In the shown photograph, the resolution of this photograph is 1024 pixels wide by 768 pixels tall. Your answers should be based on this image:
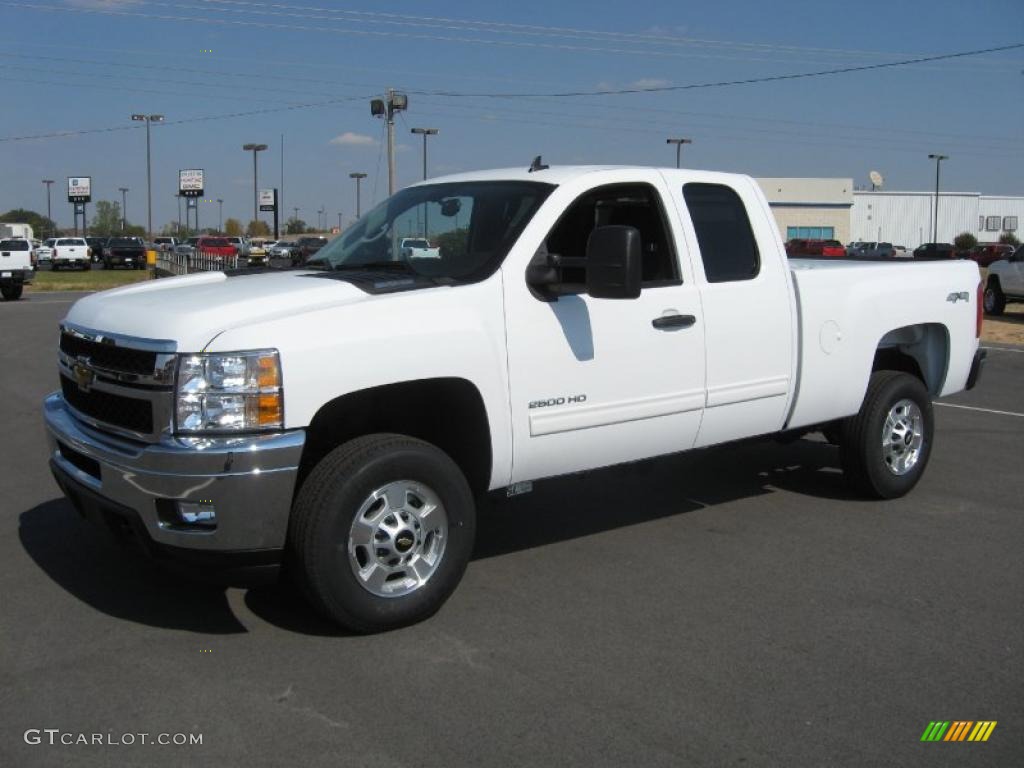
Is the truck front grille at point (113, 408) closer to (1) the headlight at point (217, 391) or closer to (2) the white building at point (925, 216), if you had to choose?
(1) the headlight at point (217, 391)

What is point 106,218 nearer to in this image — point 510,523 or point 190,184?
point 190,184

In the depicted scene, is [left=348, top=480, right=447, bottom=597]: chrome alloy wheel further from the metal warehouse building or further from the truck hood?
the metal warehouse building

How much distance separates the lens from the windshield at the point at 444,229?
5066mm

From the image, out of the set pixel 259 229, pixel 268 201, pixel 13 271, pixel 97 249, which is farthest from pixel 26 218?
pixel 13 271

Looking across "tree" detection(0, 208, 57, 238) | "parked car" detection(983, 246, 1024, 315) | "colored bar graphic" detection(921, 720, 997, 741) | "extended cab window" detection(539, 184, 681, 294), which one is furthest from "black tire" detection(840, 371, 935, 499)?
"tree" detection(0, 208, 57, 238)

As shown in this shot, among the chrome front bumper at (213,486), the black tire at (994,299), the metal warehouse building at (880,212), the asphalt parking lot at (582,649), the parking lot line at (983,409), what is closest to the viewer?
the asphalt parking lot at (582,649)

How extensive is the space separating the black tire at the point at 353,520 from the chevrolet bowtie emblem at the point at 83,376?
3.64 feet

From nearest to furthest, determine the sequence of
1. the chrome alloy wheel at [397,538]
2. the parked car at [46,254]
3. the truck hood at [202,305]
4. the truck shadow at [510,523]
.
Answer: the truck hood at [202,305] < the chrome alloy wheel at [397,538] < the truck shadow at [510,523] < the parked car at [46,254]

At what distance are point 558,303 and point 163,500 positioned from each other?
6.52ft

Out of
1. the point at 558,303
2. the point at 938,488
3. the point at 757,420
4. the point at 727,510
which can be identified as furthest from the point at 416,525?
the point at 938,488

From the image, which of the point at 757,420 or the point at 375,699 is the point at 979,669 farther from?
the point at 375,699

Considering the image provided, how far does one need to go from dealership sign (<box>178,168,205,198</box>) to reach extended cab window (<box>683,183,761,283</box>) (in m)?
95.0

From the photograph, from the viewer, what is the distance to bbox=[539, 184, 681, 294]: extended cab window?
543 cm

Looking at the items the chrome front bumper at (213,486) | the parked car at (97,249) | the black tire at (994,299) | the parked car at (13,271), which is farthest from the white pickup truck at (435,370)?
the parked car at (97,249)
